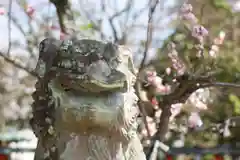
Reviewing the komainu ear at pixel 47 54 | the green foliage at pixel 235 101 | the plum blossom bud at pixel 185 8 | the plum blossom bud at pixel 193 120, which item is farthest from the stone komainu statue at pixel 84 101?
the green foliage at pixel 235 101

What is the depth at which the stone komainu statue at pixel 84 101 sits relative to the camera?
168cm

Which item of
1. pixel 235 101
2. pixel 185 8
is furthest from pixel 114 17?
pixel 235 101

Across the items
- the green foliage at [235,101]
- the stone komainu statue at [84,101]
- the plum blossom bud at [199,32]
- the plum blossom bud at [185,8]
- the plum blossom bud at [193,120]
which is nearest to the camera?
the stone komainu statue at [84,101]

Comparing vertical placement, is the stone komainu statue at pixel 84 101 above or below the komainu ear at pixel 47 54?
below

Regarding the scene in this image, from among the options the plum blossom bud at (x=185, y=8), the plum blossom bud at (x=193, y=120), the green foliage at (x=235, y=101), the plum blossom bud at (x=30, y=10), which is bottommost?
the green foliage at (x=235, y=101)

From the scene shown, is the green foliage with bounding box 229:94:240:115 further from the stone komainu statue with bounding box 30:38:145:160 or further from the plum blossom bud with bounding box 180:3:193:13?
the stone komainu statue with bounding box 30:38:145:160

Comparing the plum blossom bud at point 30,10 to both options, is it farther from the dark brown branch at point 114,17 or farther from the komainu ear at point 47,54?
the komainu ear at point 47,54

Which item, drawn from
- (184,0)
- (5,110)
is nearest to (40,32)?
(184,0)

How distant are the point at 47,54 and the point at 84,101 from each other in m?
0.23

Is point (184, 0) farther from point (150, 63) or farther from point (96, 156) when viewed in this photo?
point (96, 156)

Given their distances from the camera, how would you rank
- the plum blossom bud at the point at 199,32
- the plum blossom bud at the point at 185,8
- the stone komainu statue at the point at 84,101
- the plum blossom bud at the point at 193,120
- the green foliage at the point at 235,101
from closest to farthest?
the stone komainu statue at the point at 84,101, the plum blossom bud at the point at 199,32, the plum blossom bud at the point at 185,8, the plum blossom bud at the point at 193,120, the green foliage at the point at 235,101

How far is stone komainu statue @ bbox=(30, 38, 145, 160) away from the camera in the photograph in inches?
66.1

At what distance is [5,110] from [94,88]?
5791mm

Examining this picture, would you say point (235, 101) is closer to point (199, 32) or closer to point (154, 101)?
point (154, 101)
